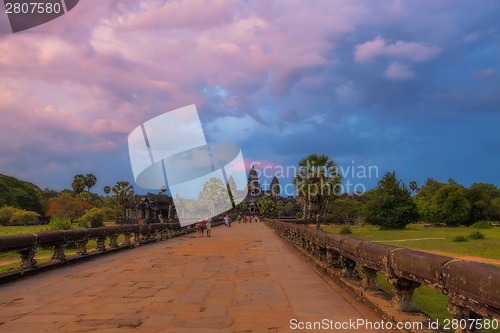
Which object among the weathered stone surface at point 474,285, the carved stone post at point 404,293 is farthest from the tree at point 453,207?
the weathered stone surface at point 474,285

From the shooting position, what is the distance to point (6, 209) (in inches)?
3007

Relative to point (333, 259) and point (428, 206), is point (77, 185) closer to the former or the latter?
point (428, 206)

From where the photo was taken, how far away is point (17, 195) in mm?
95562

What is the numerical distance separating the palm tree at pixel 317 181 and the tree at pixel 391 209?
6012mm

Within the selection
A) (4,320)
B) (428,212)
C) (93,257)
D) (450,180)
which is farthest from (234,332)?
(450,180)

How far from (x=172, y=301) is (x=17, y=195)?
10155 centimetres

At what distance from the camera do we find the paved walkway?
523cm

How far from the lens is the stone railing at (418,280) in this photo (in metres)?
3.23

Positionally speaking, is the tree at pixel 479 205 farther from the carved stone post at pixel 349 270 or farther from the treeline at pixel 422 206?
the carved stone post at pixel 349 270

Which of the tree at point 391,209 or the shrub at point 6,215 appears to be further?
the shrub at point 6,215

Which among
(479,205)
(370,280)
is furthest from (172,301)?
(479,205)

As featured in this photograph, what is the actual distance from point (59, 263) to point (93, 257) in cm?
270

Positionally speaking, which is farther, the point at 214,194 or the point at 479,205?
the point at 214,194

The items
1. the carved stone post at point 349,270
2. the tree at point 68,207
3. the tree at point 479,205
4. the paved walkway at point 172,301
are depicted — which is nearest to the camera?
the paved walkway at point 172,301
